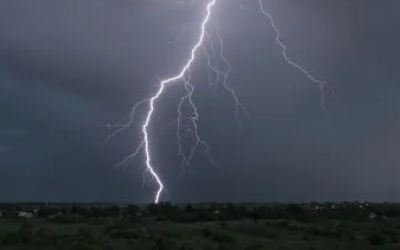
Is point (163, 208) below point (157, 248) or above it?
above

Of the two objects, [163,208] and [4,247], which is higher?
[163,208]

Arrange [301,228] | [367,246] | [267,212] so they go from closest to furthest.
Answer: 1. [367,246]
2. [301,228]
3. [267,212]

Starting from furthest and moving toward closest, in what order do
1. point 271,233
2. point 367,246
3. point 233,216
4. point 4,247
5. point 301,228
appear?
point 233,216 < point 301,228 < point 271,233 < point 367,246 < point 4,247

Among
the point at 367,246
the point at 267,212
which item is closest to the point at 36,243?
the point at 367,246

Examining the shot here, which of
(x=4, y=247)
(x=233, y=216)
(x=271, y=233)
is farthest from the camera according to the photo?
(x=233, y=216)

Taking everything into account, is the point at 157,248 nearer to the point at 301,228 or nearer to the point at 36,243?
the point at 36,243

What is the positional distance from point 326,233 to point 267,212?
94.1ft

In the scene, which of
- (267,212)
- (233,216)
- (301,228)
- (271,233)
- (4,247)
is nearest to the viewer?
(4,247)

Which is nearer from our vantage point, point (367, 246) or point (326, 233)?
point (367, 246)

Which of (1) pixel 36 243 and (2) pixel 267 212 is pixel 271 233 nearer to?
(1) pixel 36 243

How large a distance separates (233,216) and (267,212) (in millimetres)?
6743

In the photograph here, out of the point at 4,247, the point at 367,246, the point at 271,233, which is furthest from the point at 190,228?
the point at 4,247

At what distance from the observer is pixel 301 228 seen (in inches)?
2335

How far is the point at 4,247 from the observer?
39.1 m
